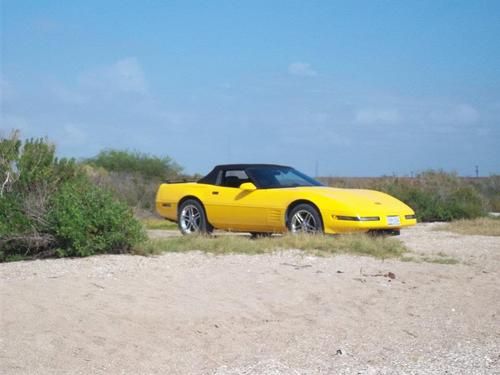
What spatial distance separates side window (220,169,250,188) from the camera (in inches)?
581

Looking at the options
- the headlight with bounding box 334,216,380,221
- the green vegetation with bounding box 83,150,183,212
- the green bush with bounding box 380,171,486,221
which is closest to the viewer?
the headlight with bounding box 334,216,380,221

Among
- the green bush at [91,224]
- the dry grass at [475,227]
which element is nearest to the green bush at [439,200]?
→ the dry grass at [475,227]

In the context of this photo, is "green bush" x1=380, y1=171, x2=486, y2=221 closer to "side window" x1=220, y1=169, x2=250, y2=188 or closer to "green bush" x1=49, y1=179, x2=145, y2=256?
"side window" x1=220, y1=169, x2=250, y2=188

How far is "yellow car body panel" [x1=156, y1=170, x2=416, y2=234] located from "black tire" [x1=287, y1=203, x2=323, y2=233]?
3.0 inches

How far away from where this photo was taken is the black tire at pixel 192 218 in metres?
14.8

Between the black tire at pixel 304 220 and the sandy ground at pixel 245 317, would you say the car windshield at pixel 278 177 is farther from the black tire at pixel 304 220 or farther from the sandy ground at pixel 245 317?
the sandy ground at pixel 245 317

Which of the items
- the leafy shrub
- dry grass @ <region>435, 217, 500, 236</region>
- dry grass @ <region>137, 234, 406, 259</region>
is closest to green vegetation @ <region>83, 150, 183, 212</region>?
the leafy shrub

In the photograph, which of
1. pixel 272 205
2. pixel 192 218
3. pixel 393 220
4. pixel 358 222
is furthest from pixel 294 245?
pixel 192 218

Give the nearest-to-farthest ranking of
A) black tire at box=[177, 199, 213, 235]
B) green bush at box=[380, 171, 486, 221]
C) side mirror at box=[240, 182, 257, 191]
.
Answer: side mirror at box=[240, 182, 257, 191] < black tire at box=[177, 199, 213, 235] < green bush at box=[380, 171, 486, 221]

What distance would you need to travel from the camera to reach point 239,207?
46.6 feet

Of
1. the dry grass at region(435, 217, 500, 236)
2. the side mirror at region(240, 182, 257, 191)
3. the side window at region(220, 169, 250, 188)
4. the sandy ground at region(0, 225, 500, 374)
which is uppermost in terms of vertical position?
the side window at region(220, 169, 250, 188)

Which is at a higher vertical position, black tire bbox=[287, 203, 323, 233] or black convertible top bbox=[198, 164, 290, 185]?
black convertible top bbox=[198, 164, 290, 185]

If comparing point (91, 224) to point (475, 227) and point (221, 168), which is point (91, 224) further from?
point (475, 227)

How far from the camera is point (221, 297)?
336 inches
